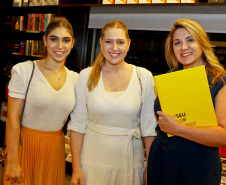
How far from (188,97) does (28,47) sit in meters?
3.37

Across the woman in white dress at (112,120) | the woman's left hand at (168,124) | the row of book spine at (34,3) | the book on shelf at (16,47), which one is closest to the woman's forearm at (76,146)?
the woman in white dress at (112,120)

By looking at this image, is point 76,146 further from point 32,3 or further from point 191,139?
point 32,3

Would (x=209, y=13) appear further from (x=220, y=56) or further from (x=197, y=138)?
(x=197, y=138)

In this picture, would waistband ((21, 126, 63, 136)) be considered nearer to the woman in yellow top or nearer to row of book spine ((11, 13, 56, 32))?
the woman in yellow top

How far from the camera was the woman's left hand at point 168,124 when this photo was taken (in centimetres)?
154

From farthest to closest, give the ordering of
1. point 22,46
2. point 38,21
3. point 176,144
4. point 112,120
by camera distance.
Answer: point 22,46
point 38,21
point 112,120
point 176,144

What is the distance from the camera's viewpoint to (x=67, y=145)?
12.1 feet

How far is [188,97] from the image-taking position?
1552mm

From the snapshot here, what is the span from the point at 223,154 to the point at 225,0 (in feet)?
5.19

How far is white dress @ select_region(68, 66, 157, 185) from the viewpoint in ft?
6.04

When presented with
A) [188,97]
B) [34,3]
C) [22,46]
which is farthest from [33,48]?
[188,97]

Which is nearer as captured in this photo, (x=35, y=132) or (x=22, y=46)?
(x=35, y=132)

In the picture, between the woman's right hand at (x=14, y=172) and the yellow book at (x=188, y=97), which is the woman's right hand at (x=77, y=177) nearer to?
the woman's right hand at (x=14, y=172)

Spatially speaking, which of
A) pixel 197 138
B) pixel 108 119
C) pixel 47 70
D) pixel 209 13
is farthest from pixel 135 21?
pixel 197 138
